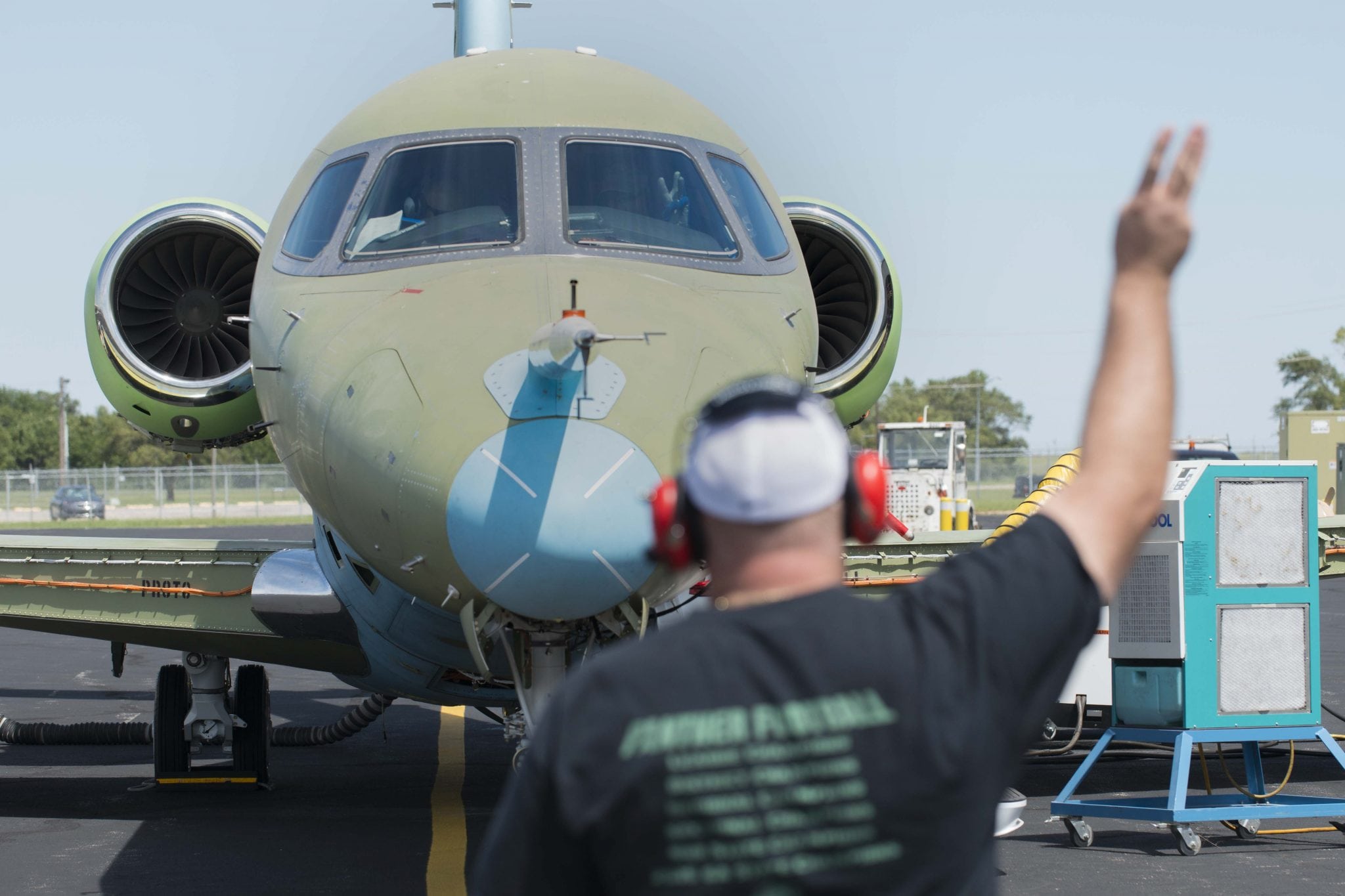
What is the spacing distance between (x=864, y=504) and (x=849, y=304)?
303 inches

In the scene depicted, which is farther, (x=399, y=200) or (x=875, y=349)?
(x=875, y=349)

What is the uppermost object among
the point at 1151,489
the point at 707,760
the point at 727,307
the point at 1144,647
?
the point at 727,307

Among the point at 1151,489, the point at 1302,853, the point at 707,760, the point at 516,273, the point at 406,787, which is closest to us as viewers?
the point at 707,760

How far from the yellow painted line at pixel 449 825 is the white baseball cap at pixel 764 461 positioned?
5492 mm

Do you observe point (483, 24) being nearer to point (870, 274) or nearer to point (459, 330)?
point (870, 274)

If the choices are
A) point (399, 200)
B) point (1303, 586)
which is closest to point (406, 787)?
point (399, 200)

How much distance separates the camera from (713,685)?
1.74 meters

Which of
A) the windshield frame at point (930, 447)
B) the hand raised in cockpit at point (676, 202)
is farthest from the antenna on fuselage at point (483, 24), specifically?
the windshield frame at point (930, 447)

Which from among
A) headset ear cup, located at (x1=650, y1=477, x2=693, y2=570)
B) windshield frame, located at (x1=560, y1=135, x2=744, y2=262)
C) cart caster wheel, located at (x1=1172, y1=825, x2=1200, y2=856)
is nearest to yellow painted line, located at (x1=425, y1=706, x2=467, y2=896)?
windshield frame, located at (x1=560, y1=135, x2=744, y2=262)

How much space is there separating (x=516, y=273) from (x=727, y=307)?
2.69 ft

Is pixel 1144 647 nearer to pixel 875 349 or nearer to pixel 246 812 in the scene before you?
pixel 875 349

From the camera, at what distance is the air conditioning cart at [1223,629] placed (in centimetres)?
841

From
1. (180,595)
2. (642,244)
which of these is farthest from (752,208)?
(180,595)

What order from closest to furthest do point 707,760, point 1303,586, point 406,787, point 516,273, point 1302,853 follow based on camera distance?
1. point 707,760
2. point 516,273
3. point 1302,853
4. point 1303,586
5. point 406,787
